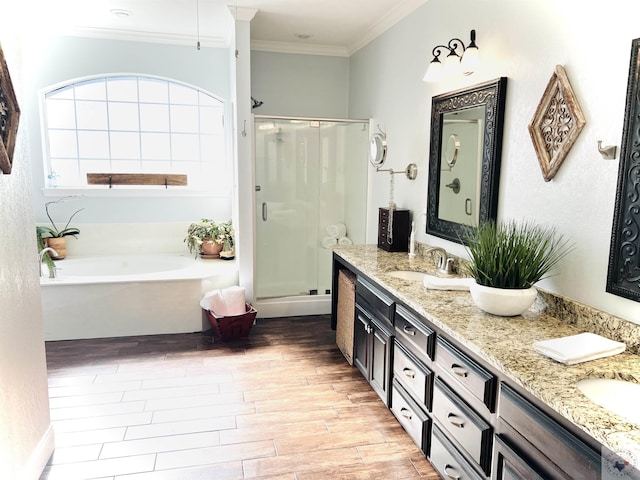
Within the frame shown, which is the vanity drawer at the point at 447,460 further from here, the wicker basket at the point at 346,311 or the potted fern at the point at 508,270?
the wicker basket at the point at 346,311

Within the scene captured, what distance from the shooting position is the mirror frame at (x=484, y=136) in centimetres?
231

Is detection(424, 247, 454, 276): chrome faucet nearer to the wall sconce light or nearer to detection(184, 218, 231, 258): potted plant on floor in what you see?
the wall sconce light

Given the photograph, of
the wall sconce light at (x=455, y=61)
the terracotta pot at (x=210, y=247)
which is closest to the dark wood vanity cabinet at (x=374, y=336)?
the wall sconce light at (x=455, y=61)

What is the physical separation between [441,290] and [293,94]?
2.87m

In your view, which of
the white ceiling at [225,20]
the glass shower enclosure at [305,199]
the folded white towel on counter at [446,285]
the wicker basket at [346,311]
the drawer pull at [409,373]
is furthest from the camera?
the glass shower enclosure at [305,199]

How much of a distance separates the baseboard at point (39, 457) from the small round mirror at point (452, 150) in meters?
2.58

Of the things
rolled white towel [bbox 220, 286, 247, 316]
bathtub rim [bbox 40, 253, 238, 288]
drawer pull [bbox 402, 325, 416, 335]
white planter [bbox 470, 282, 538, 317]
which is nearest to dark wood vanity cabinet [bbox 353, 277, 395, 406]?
drawer pull [bbox 402, 325, 416, 335]

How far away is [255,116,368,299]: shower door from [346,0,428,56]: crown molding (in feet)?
2.44

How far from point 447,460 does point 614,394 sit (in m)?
0.78

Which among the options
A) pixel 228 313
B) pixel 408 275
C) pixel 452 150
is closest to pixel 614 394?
pixel 408 275

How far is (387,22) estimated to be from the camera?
3.54m

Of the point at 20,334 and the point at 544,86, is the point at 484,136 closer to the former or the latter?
the point at 544,86

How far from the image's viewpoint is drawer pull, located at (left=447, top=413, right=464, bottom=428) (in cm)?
177

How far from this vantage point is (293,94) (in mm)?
4449
